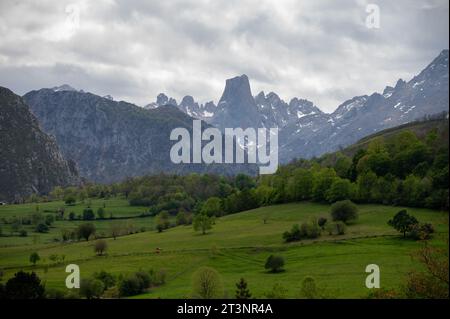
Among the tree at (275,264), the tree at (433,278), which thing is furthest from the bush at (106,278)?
the tree at (433,278)

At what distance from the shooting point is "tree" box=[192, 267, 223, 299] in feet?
183

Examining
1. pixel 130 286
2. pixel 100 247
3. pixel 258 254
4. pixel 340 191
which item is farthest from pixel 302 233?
pixel 100 247

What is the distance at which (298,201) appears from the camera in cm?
14025

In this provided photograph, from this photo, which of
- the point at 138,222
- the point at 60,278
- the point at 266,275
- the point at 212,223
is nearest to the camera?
the point at 266,275

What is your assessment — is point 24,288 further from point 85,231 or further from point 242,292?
point 85,231

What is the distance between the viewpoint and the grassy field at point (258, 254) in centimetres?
6731

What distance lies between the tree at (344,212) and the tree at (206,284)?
52066mm

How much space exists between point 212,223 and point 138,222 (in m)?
48.2

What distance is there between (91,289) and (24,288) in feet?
30.6

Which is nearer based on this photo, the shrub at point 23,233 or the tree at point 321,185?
the tree at point 321,185

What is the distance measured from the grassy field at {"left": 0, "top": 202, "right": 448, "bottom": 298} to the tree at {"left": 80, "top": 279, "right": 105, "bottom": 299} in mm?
6095

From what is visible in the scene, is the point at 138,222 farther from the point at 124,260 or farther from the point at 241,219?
the point at 124,260

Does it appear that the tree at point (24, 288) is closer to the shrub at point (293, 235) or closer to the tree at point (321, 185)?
the shrub at point (293, 235)
